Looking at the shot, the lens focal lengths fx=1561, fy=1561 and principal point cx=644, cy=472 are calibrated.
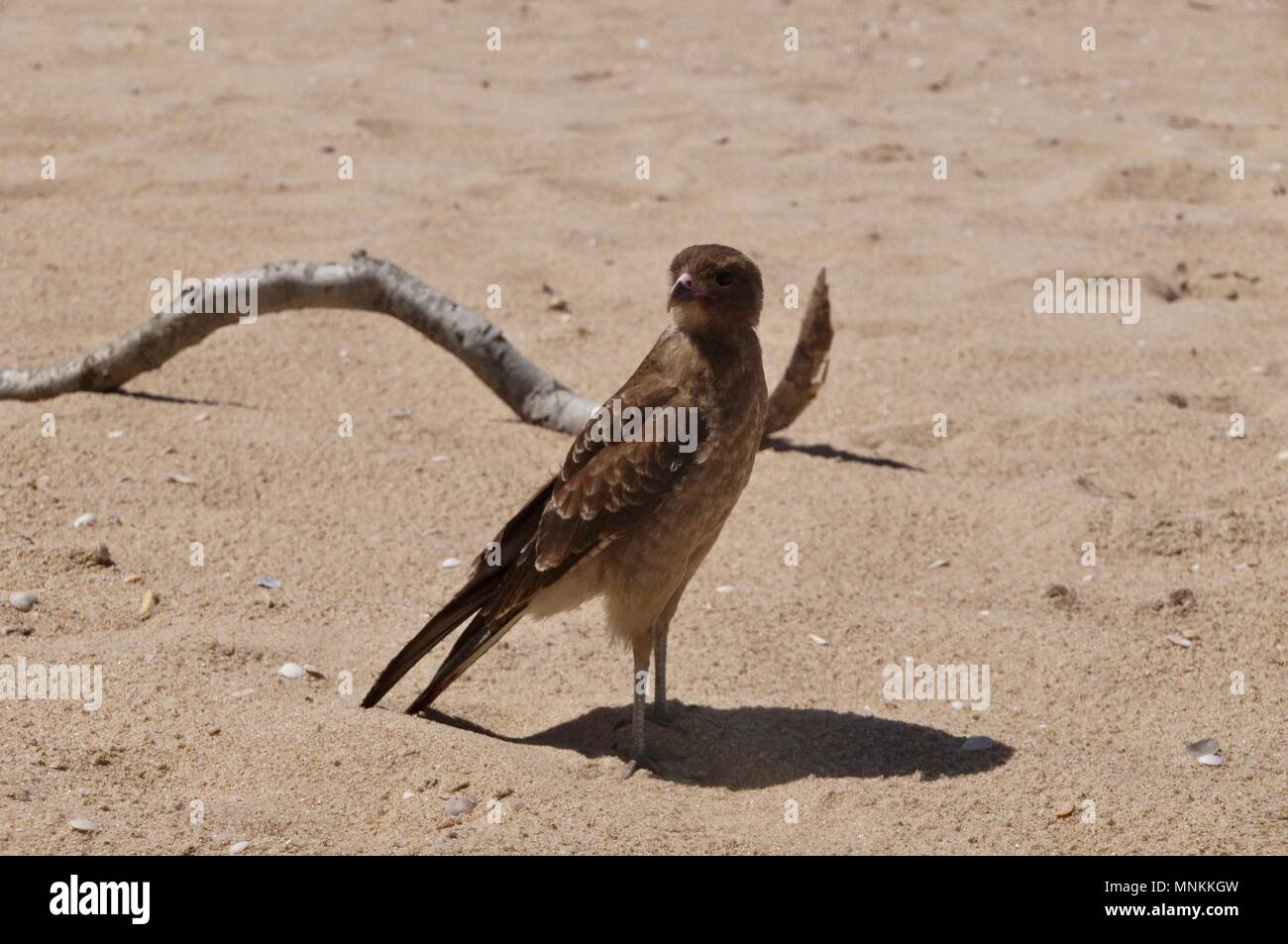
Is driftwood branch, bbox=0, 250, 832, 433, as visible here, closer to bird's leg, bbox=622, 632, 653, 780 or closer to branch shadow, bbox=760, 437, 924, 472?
branch shadow, bbox=760, 437, 924, 472

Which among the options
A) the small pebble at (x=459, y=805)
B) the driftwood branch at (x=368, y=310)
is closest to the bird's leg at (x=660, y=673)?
the small pebble at (x=459, y=805)

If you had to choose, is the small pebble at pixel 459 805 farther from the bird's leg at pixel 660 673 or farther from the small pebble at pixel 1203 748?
the small pebble at pixel 1203 748

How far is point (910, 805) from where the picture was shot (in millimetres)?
4195

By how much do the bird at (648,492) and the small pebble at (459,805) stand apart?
21.8 inches

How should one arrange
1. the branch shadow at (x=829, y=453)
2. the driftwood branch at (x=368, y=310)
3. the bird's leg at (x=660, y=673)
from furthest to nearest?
the branch shadow at (x=829, y=453) → the driftwood branch at (x=368, y=310) → the bird's leg at (x=660, y=673)

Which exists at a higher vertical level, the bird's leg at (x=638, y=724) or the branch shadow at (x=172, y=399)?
the branch shadow at (x=172, y=399)

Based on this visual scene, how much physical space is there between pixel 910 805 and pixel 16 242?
6370 millimetres

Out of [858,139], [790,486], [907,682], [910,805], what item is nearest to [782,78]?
[858,139]

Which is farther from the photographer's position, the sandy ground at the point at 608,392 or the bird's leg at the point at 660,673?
the bird's leg at the point at 660,673

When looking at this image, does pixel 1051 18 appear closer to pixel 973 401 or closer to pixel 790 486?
pixel 973 401

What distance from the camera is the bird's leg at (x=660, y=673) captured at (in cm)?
480

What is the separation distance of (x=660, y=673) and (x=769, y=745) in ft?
1.39

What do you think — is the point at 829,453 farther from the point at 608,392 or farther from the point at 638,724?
the point at 638,724

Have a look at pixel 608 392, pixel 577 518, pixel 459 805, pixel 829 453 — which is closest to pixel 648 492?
pixel 577 518
